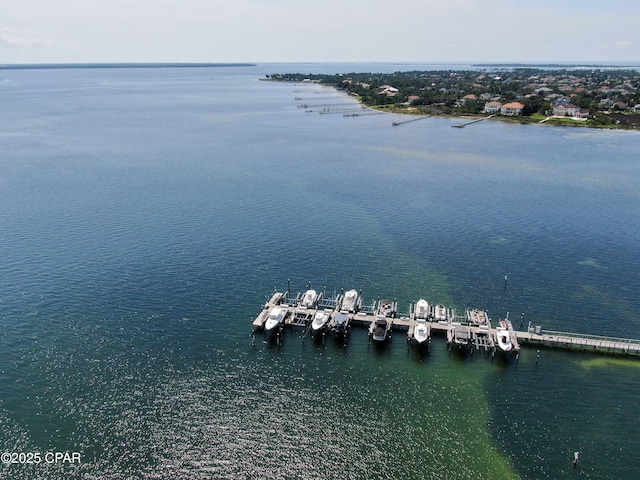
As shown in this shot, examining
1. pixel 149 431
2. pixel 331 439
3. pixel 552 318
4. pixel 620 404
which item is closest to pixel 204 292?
pixel 149 431

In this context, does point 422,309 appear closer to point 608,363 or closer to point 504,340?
point 504,340

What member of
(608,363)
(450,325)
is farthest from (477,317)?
(608,363)

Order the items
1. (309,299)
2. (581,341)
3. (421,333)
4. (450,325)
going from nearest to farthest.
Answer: (581,341) → (421,333) → (450,325) → (309,299)

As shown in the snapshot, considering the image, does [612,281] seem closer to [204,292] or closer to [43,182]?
[204,292]

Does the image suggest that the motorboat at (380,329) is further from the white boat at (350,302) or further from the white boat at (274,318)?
the white boat at (274,318)

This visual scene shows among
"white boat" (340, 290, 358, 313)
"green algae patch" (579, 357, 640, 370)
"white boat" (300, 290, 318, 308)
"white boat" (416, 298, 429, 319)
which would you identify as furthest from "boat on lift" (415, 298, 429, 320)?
"green algae patch" (579, 357, 640, 370)
